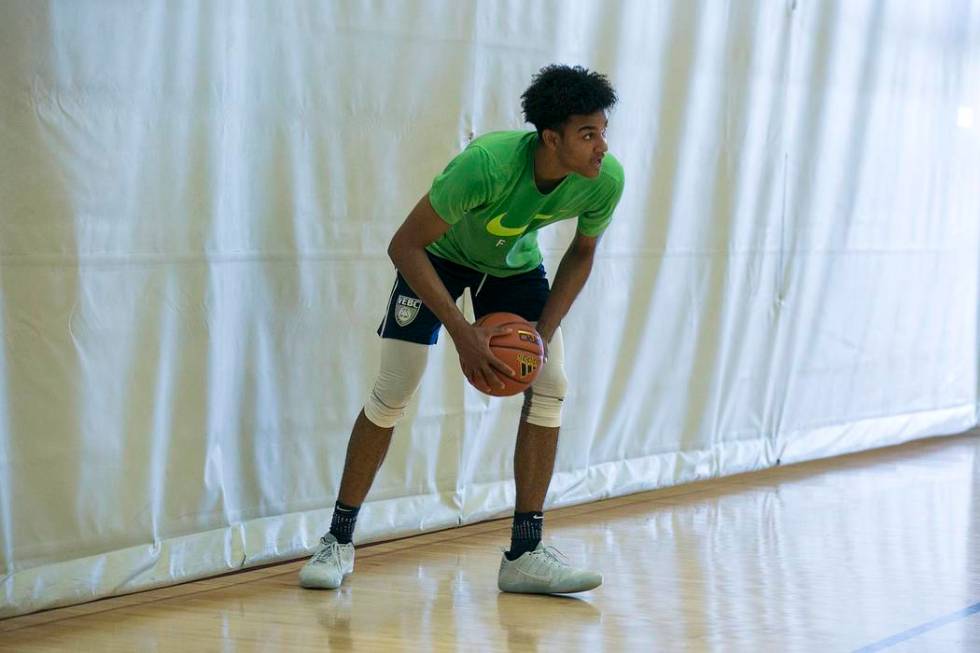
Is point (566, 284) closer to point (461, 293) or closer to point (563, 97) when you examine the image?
point (461, 293)

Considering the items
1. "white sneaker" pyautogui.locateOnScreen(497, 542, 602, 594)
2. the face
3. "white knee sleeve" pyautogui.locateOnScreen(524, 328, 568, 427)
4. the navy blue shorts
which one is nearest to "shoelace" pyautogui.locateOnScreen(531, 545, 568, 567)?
"white sneaker" pyautogui.locateOnScreen(497, 542, 602, 594)

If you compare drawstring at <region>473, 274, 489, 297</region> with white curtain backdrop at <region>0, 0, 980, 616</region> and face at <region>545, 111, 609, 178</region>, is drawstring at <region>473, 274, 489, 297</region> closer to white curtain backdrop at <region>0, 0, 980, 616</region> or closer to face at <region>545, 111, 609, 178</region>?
face at <region>545, 111, 609, 178</region>

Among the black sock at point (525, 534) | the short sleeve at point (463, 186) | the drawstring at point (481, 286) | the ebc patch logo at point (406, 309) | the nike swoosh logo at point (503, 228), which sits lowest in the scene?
the black sock at point (525, 534)

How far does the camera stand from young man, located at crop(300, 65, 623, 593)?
2.97 m

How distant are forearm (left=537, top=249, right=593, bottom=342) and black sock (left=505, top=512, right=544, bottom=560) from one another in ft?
1.53

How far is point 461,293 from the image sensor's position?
A: 329 cm

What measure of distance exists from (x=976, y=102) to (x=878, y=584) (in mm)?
3615

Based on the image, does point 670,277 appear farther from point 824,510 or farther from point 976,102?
point 976,102

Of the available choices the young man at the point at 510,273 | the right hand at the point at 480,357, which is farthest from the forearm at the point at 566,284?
the right hand at the point at 480,357

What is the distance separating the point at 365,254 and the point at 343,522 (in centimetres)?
84

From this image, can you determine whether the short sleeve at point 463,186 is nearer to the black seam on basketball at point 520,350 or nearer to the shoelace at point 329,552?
the black seam on basketball at point 520,350

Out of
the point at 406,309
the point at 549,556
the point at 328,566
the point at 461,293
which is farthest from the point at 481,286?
the point at 328,566

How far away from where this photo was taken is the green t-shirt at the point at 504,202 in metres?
2.95

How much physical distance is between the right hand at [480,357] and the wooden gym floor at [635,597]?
0.54 meters
